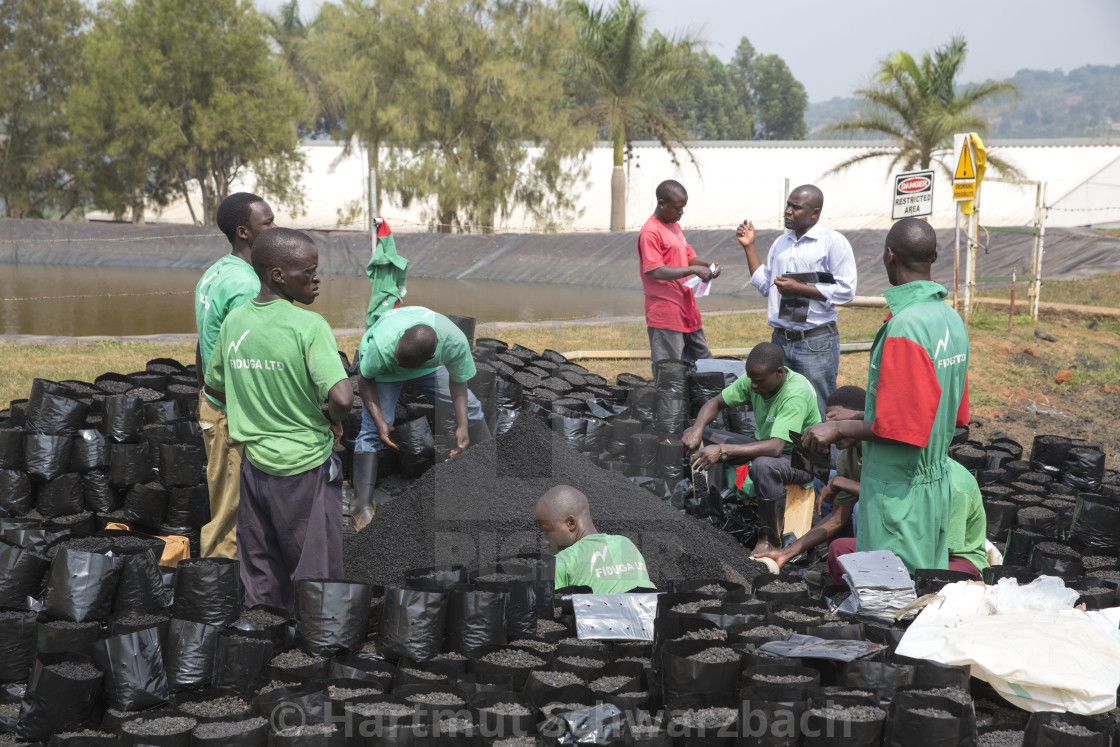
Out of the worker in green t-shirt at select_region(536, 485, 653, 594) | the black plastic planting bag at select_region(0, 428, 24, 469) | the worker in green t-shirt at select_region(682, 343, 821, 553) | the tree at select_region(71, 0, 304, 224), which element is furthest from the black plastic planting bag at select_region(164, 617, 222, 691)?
the tree at select_region(71, 0, 304, 224)

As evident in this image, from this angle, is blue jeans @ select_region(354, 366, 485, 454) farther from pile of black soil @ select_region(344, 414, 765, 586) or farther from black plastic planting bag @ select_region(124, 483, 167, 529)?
black plastic planting bag @ select_region(124, 483, 167, 529)

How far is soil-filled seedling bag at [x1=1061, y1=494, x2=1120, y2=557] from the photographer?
4.32 metres

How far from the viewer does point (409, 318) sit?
4543mm

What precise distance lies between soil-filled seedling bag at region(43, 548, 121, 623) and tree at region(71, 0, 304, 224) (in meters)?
27.1

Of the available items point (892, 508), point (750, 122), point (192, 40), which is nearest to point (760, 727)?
point (892, 508)

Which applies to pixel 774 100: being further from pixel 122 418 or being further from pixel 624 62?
pixel 122 418

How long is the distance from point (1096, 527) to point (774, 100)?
69574mm

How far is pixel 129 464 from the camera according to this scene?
4.62m

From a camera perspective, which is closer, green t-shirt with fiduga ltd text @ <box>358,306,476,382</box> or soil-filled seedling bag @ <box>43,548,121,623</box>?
soil-filled seedling bag @ <box>43,548,121,623</box>

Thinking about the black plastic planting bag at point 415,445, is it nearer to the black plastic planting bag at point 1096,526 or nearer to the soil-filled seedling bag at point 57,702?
the soil-filled seedling bag at point 57,702

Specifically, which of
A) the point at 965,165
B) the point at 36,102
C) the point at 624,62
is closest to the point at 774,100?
the point at 624,62

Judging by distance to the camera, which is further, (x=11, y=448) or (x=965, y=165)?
(x=965, y=165)

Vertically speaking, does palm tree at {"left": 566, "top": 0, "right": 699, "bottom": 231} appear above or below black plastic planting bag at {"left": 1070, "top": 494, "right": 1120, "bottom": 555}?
above

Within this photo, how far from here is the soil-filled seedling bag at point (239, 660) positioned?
2836 millimetres
